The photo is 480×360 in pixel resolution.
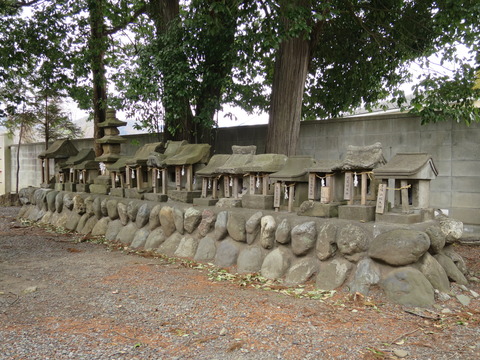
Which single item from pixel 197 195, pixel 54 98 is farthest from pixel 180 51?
pixel 54 98

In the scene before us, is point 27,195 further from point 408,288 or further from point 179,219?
point 408,288

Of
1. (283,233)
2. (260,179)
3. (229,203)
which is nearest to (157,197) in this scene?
(229,203)

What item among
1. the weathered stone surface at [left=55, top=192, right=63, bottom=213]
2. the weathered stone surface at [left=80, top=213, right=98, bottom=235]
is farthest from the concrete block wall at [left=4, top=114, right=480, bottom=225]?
the weathered stone surface at [left=55, top=192, right=63, bottom=213]

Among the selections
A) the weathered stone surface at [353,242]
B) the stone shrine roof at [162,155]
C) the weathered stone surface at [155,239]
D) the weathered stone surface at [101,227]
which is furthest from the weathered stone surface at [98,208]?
the weathered stone surface at [353,242]

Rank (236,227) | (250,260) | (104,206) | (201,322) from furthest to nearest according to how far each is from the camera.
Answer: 1. (104,206)
2. (236,227)
3. (250,260)
4. (201,322)

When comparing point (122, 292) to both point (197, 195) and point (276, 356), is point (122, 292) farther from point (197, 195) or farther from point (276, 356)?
point (197, 195)

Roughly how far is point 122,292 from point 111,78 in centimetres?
860

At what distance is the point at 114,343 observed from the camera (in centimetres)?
340

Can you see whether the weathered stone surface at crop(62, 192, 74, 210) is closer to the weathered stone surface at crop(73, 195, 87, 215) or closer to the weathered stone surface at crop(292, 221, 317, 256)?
the weathered stone surface at crop(73, 195, 87, 215)

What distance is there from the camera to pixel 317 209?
5.54 meters

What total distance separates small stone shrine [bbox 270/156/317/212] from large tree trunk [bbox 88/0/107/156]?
671 centimetres

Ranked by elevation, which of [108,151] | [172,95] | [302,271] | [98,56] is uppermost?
[98,56]

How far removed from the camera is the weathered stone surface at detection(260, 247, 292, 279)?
5.37 m

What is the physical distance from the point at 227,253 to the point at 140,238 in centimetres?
217
